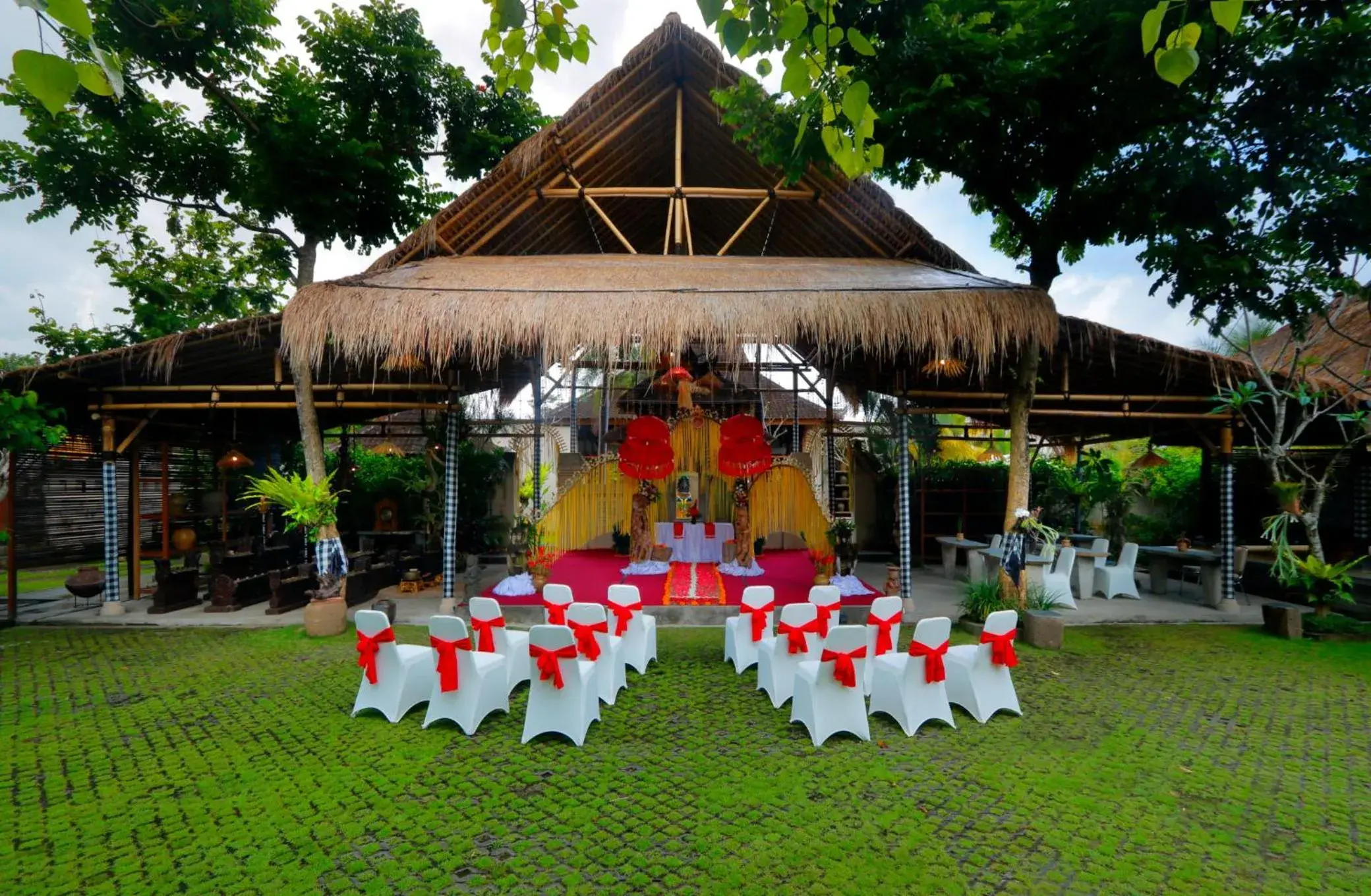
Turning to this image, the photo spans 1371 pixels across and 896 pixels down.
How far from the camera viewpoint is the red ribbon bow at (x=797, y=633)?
435 centimetres

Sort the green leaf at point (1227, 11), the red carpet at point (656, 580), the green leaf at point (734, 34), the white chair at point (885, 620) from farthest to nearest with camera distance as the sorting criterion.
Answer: the red carpet at point (656, 580) → the white chair at point (885, 620) → the green leaf at point (734, 34) → the green leaf at point (1227, 11)

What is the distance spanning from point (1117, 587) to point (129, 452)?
42.4ft

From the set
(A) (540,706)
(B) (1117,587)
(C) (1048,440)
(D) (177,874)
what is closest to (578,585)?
(A) (540,706)

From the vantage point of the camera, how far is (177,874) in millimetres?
2619

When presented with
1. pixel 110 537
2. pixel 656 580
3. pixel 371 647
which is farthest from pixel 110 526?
pixel 656 580

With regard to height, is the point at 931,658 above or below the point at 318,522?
below

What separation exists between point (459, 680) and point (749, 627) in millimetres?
2308

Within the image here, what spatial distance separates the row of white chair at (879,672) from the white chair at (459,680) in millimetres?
1969

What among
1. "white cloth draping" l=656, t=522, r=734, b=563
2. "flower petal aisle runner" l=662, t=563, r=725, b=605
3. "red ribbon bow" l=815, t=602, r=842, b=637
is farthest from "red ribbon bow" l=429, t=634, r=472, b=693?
"white cloth draping" l=656, t=522, r=734, b=563

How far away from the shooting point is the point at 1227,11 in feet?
3.88

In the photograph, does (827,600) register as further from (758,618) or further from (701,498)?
(701,498)

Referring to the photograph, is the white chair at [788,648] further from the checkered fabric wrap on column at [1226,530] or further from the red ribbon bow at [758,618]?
the checkered fabric wrap on column at [1226,530]

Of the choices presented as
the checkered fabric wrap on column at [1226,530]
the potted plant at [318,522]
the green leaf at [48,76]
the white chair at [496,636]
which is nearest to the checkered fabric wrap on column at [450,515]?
the potted plant at [318,522]

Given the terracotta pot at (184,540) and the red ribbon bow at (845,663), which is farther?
→ the terracotta pot at (184,540)
